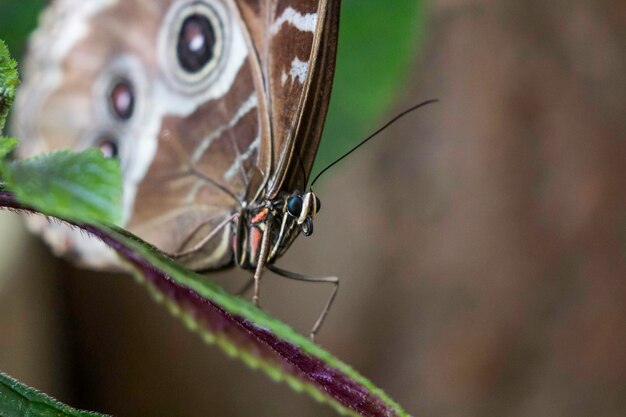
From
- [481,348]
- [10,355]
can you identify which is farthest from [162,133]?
[481,348]

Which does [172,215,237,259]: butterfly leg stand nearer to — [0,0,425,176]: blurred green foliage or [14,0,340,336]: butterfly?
[14,0,340,336]: butterfly

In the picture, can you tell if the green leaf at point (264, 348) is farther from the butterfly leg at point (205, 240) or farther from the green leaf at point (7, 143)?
the butterfly leg at point (205, 240)

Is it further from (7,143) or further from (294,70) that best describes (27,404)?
(294,70)

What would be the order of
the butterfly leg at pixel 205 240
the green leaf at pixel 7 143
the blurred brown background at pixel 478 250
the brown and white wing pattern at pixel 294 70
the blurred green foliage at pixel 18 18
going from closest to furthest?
the green leaf at pixel 7 143 < the brown and white wing pattern at pixel 294 70 < the butterfly leg at pixel 205 240 < the blurred green foliage at pixel 18 18 < the blurred brown background at pixel 478 250

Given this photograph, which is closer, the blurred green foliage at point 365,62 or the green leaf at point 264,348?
the green leaf at point 264,348

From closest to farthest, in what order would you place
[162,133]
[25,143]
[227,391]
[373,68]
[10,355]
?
[162,133] → [25,143] → [373,68] → [10,355] → [227,391]

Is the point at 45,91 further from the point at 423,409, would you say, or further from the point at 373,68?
the point at 423,409

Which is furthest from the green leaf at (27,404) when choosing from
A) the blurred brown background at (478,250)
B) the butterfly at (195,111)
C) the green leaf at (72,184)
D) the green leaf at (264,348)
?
the blurred brown background at (478,250)
